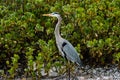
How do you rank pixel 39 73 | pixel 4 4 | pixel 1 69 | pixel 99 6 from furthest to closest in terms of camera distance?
pixel 4 4 < pixel 99 6 < pixel 1 69 < pixel 39 73

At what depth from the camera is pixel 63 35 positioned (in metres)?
7.09

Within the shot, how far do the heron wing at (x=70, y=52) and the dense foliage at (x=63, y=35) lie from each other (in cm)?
19

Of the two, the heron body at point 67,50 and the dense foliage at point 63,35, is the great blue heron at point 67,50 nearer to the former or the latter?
the heron body at point 67,50

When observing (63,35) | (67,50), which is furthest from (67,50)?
(63,35)

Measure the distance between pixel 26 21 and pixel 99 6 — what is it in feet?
4.29

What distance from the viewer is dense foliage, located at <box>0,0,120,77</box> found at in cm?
668

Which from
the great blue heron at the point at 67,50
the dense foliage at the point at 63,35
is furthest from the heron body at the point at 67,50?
the dense foliage at the point at 63,35

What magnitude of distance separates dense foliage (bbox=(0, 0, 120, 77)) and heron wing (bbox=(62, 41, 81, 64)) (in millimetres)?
191

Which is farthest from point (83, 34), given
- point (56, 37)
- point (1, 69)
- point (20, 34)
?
point (1, 69)

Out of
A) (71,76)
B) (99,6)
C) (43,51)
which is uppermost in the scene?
(99,6)

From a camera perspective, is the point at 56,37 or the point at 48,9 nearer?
the point at 56,37

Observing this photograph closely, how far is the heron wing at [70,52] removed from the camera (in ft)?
20.6

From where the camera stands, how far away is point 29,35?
22.9 feet

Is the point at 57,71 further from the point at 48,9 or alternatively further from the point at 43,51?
the point at 48,9
